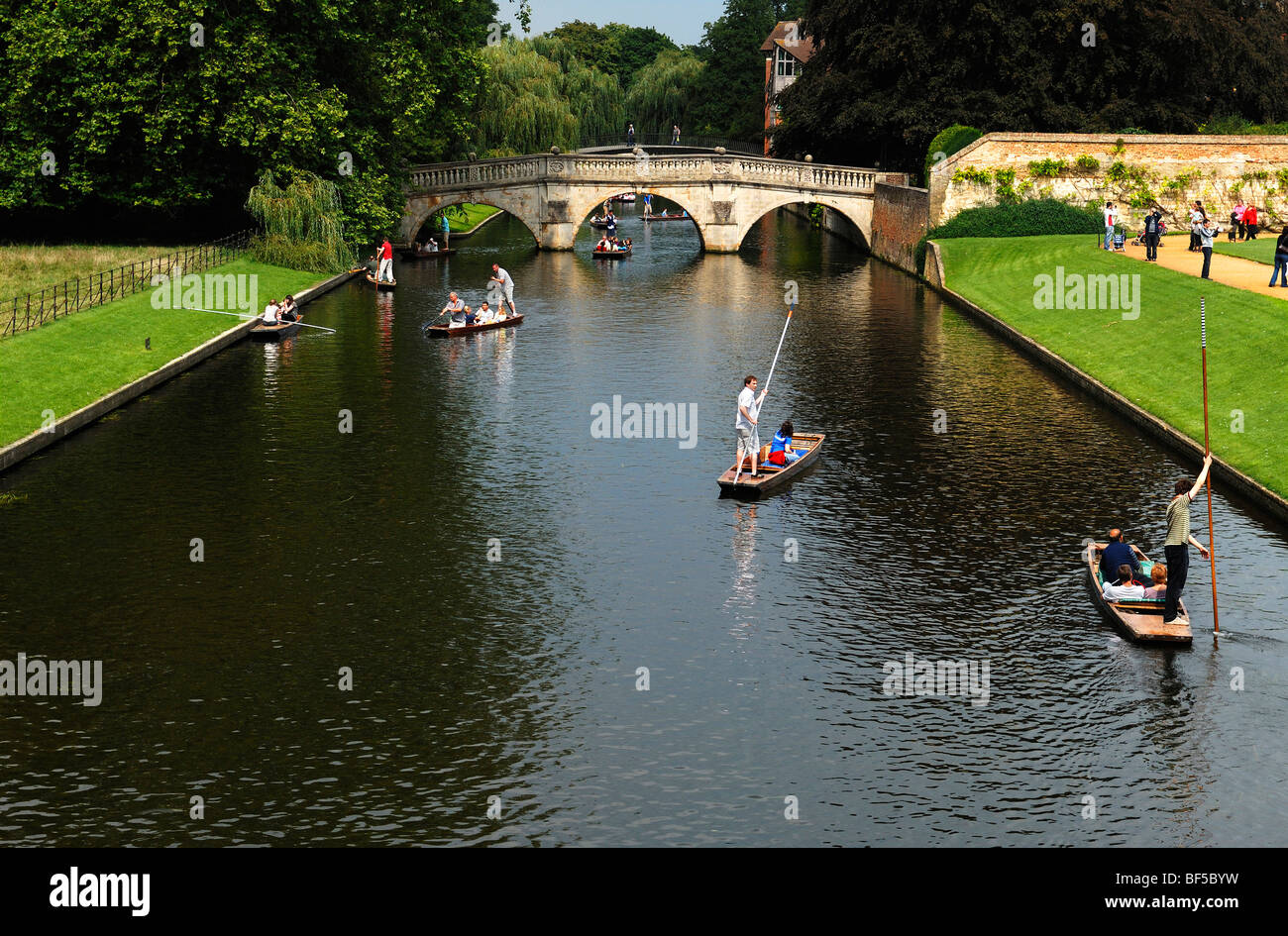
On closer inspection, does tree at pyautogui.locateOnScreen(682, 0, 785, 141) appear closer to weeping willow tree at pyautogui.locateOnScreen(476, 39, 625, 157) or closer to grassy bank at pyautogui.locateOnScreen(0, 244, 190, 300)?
weeping willow tree at pyautogui.locateOnScreen(476, 39, 625, 157)

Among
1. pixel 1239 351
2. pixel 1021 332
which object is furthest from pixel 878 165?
pixel 1239 351

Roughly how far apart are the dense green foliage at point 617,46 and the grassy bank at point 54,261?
116234 mm

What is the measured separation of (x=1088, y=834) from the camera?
1480 cm

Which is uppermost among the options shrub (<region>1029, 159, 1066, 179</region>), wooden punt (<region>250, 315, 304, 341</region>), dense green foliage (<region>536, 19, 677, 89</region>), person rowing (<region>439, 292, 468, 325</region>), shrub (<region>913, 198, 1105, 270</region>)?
dense green foliage (<region>536, 19, 677, 89</region>)

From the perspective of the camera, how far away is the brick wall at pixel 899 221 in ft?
208

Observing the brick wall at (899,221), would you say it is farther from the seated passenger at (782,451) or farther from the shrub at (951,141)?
the seated passenger at (782,451)

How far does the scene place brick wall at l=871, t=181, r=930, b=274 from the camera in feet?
208

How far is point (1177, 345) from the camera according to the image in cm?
3747

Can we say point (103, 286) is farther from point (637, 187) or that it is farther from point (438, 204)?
point (637, 187)

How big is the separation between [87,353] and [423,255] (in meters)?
35.8

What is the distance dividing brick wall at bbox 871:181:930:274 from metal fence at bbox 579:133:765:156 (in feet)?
143

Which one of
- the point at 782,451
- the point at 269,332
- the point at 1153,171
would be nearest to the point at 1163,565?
the point at 782,451

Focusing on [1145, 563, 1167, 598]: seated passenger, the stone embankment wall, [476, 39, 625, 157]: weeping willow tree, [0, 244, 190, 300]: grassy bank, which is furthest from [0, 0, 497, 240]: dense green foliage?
[1145, 563, 1167, 598]: seated passenger

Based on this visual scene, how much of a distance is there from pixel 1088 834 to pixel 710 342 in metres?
30.1
